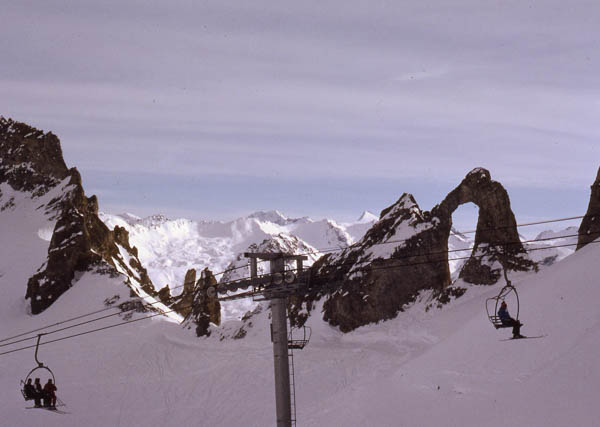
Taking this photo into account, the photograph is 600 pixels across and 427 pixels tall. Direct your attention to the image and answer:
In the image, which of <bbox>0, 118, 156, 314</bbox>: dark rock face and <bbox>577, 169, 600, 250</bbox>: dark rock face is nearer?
<bbox>577, 169, 600, 250</bbox>: dark rock face

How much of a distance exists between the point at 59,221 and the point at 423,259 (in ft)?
175

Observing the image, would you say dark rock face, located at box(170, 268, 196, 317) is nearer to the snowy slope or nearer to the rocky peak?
the snowy slope

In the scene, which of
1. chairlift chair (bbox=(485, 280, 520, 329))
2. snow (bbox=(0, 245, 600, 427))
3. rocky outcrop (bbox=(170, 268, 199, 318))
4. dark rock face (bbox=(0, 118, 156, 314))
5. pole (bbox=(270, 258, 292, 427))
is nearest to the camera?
pole (bbox=(270, 258, 292, 427))

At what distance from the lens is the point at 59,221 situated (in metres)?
99.7

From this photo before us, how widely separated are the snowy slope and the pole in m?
14.1

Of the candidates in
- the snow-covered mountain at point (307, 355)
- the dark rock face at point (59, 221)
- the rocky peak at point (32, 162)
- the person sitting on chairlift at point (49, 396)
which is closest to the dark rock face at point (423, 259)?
the snow-covered mountain at point (307, 355)

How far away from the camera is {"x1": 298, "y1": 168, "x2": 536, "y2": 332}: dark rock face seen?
66.8 m

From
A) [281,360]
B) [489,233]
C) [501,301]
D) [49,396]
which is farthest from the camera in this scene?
[489,233]

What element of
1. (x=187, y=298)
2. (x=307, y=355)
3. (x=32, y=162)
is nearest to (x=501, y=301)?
(x=307, y=355)

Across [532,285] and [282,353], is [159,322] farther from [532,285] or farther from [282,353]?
[282,353]

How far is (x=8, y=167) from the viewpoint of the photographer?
12744 centimetres

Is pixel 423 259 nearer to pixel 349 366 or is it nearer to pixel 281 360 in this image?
pixel 349 366

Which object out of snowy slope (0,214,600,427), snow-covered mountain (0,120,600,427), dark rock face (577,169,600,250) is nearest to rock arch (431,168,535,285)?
snow-covered mountain (0,120,600,427)

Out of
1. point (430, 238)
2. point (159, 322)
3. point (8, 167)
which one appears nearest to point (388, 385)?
point (430, 238)
